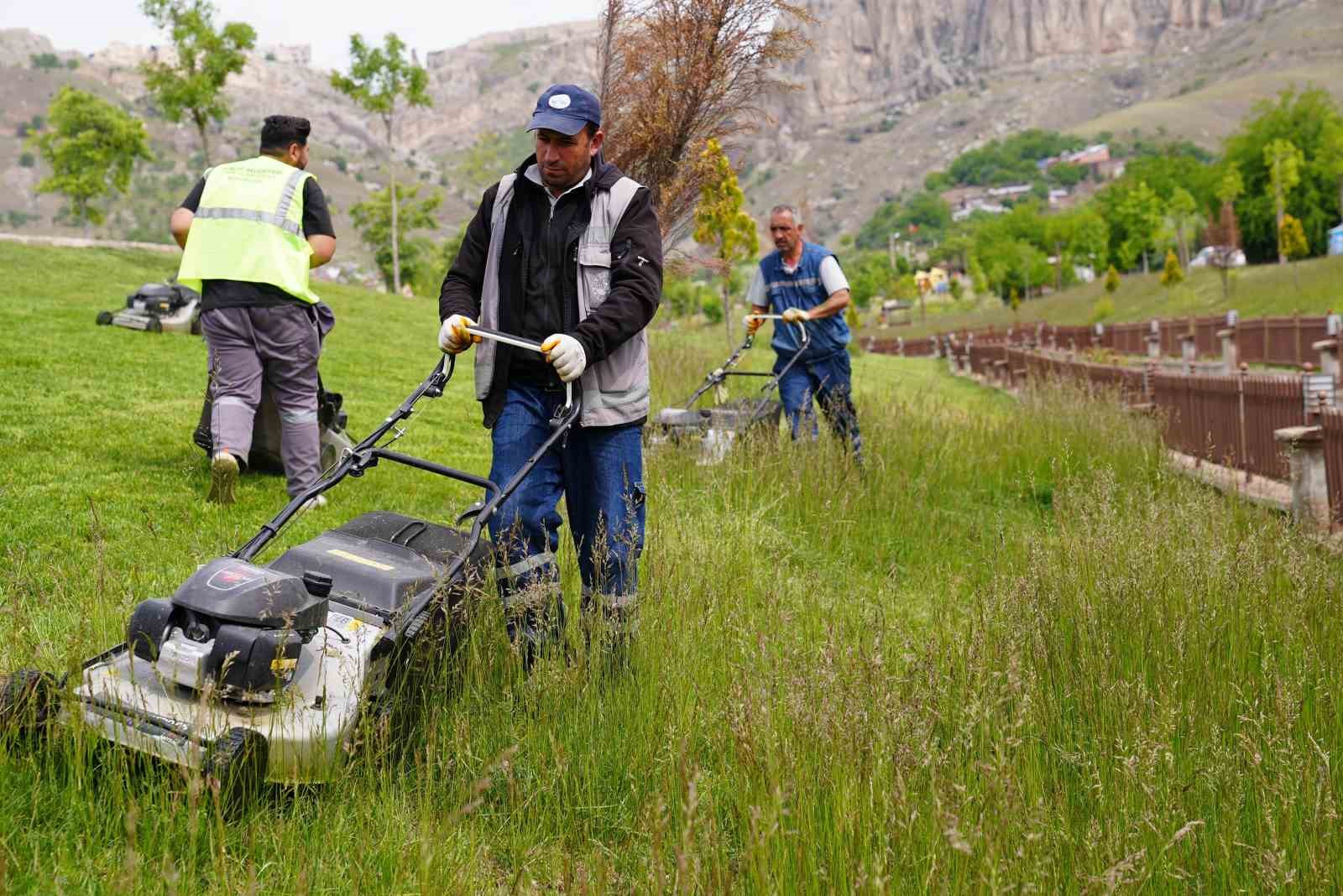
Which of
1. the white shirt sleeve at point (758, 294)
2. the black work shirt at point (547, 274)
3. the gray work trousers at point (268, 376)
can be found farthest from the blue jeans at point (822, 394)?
the black work shirt at point (547, 274)

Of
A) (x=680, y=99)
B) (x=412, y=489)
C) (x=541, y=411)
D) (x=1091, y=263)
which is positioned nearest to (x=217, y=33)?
(x=680, y=99)

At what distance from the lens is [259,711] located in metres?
3.08

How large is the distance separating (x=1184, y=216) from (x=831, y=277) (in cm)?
7397

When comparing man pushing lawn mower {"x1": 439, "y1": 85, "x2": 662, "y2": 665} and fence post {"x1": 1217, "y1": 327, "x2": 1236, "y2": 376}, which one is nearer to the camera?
man pushing lawn mower {"x1": 439, "y1": 85, "x2": 662, "y2": 665}

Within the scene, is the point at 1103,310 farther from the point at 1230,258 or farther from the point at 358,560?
the point at 358,560

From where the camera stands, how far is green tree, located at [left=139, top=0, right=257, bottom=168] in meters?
32.6

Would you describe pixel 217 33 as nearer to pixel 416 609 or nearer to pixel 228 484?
pixel 228 484

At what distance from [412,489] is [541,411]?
11.5ft

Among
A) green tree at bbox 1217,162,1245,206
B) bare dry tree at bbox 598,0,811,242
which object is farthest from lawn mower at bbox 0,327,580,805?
green tree at bbox 1217,162,1245,206

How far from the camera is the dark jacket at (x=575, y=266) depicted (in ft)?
13.3

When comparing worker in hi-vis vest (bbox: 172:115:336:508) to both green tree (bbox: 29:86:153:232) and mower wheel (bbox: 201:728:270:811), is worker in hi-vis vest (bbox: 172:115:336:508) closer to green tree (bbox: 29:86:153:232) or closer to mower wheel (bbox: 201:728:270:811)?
mower wheel (bbox: 201:728:270:811)

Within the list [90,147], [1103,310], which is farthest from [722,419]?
[1103,310]

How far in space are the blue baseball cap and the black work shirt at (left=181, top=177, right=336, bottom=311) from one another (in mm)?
2445

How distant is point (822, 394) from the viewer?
9102 millimetres
